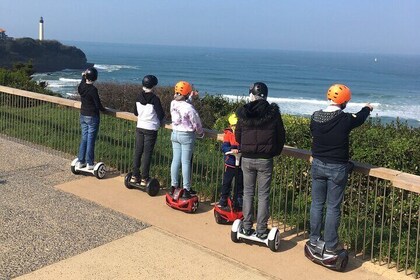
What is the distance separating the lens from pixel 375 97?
67625mm

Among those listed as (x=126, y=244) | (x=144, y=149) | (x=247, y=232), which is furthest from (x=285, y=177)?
(x=126, y=244)

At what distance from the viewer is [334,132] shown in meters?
4.65

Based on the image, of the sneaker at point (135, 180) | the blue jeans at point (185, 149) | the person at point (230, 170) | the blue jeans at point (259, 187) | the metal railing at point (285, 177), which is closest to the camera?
the metal railing at point (285, 177)

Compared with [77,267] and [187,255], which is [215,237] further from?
[77,267]

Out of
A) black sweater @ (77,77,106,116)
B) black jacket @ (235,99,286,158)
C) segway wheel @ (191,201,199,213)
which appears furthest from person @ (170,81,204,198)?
black sweater @ (77,77,106,116)

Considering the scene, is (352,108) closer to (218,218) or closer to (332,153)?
(218,218)

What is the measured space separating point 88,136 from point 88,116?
30 cm

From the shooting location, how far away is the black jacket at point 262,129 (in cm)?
498

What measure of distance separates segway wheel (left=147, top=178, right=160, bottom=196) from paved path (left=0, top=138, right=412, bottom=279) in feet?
0.30

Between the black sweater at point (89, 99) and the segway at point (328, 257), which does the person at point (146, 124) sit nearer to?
the black sweater at point (89, 99)

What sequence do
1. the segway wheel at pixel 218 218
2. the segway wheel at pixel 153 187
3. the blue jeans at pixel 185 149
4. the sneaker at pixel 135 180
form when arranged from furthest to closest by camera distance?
the sneaker at pixel 135 180, the segway wheel at pixel 153 187, the blue jeans at pixel 185 149, the segway wheel at pixel 218 218

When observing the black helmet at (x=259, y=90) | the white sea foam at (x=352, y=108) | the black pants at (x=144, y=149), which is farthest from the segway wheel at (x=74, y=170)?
the white sea foam at (x=352, y=108)

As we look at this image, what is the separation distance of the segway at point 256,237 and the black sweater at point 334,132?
0.89m

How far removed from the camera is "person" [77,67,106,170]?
7.35 metres
